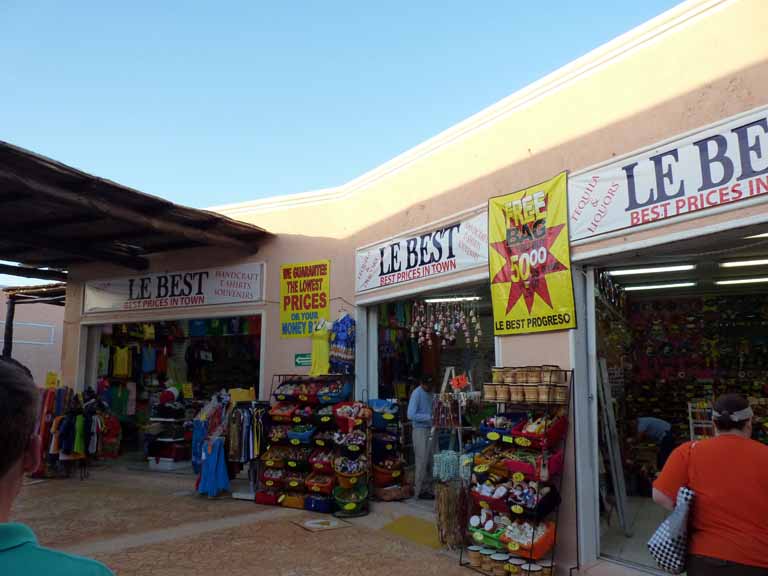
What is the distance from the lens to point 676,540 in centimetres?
278

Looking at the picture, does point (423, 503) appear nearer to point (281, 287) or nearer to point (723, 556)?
point (281, 287)

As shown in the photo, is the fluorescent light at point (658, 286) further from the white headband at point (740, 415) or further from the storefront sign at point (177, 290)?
the white headband at point (740, 415)

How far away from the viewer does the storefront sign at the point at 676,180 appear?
14.4ft

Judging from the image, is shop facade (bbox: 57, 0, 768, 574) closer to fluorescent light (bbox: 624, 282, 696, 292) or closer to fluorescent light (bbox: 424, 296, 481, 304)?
fluorescent light (bbox: 424, 296, 481, 304)

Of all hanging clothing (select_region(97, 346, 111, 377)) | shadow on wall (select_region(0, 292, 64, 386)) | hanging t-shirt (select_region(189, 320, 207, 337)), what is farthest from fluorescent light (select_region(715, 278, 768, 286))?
shadow on wall (select_region(0, 292, 64, 386))

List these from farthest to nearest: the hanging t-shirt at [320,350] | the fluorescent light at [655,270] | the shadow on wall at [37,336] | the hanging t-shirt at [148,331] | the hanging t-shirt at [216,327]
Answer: the shadow on wall at [37,336], the hanging t-shirt at [148,331], the hanging t-shirt at [216,327], the hanging t-shirt at [320,350], the fluorescent light at [655,270]

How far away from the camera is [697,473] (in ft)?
9.38

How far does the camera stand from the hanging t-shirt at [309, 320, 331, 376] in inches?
356

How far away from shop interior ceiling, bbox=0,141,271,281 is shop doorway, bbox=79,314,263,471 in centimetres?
171

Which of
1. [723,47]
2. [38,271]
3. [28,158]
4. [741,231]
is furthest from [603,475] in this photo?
[38,271]

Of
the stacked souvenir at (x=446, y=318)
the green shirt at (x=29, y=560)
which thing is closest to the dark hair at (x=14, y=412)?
the green shirt at (x=29, y=560)

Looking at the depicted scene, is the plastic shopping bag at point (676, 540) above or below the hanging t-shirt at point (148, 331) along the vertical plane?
below

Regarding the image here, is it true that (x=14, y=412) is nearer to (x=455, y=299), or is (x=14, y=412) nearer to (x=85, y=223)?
(x=455, y=299)

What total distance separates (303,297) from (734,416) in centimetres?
743
